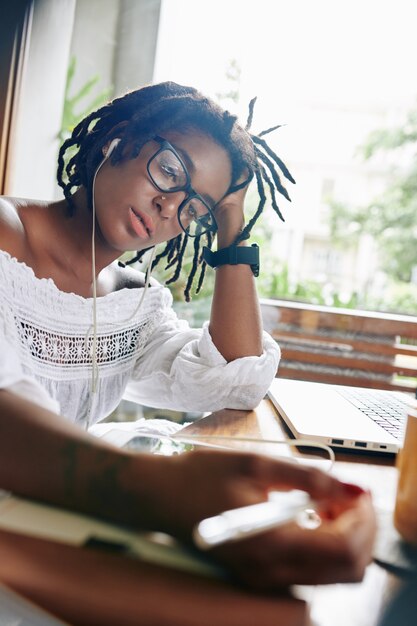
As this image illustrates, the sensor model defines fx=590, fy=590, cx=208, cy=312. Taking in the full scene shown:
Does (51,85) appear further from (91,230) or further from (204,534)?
(204,534)

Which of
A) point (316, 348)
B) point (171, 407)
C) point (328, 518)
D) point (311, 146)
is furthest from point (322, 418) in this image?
point (311, 146)

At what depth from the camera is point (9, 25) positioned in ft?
6.92

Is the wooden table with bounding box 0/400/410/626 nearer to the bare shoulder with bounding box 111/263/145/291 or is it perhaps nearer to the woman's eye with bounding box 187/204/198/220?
the woman's eye with bounding box 187/204/198/220

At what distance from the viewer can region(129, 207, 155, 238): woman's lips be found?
108 centimetres

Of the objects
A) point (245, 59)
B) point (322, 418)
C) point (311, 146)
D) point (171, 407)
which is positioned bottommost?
point (171, 407)

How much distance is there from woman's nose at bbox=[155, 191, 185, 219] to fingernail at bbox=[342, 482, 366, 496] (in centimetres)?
73

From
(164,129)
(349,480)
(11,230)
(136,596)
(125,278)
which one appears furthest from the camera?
(125,278)

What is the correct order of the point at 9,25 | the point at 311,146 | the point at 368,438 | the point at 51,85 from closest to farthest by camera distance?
the point at 368,438, the point at 9,25, the point at 51,85, the point at 311,146

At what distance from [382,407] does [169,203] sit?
567 millimetres

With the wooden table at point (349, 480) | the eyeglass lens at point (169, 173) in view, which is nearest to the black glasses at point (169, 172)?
the eyeglass lens at point (169, 173)

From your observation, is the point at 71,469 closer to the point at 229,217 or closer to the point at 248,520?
the point at 248,520

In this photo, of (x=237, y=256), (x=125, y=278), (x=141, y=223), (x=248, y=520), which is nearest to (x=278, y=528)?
(x=248, y=520)

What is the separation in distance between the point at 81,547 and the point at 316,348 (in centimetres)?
191

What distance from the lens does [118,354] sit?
124cm
